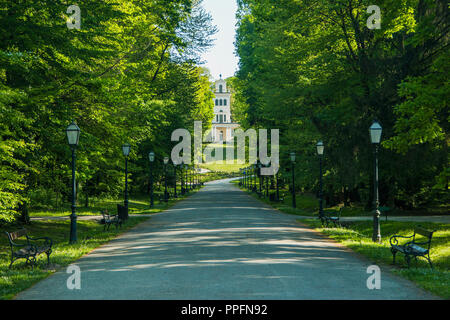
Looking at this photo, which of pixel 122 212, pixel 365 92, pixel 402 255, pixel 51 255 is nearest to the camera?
pixel 402 255

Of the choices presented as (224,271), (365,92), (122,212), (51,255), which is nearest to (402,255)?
(224,271)

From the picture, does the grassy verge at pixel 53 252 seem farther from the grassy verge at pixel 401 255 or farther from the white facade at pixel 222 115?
the white facade at pixel 222 115

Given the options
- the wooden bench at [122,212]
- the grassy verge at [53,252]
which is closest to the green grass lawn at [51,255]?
the grassy verge at [53,252]

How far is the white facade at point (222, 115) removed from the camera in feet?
465

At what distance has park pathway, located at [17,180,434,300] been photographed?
25.1 ft

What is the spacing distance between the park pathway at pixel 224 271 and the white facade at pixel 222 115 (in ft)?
414

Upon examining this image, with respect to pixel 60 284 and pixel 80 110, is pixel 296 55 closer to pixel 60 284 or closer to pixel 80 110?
pixel 80 110

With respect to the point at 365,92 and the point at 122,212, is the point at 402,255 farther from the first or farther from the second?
the point at 122,212

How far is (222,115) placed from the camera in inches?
5674

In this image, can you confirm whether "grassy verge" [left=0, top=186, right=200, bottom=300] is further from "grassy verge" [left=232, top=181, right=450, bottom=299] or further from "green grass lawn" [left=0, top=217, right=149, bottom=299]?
"grassy verge" [left=232, top=181, right=450, bottom=299]

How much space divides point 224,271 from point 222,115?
136 m

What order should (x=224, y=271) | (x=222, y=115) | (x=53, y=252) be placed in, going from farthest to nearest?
(x=222, y=115), (x=53, y=252), (x=224, y=271)

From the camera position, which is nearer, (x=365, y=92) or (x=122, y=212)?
(x=122, y=212)

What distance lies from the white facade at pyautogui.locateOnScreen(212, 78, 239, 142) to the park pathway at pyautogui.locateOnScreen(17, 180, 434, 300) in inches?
4965
